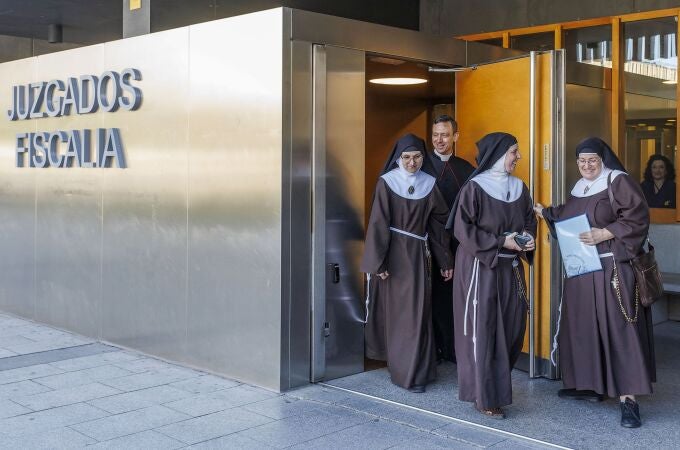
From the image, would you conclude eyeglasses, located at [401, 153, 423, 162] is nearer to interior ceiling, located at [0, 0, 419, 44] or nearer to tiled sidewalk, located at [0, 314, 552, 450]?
tiled sidewalk, located at [0, 314, 552, 450]

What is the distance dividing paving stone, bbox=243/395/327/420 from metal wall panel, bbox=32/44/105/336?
8.66ft

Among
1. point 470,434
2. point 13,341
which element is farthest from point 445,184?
point 13,341

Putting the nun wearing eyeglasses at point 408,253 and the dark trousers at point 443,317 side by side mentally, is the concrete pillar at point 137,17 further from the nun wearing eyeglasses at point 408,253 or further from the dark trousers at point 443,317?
the dark trousers at point 443,317

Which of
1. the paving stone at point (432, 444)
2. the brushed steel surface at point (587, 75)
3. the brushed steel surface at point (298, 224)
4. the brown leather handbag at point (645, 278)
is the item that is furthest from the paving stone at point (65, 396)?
the brushed steel surface at point (587, 75)

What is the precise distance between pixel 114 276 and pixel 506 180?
3.71 meters

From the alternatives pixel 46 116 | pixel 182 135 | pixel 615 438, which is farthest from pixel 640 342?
pixel 46 116

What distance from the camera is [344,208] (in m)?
6.30

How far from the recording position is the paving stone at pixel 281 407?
550 centimetres

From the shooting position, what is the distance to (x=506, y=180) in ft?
18.2

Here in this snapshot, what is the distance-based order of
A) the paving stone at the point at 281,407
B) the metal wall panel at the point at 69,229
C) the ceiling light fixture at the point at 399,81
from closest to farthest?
the paving stone at the point at 281,407 < the metal wall panel at the point at 69,229 < the ceiling light fixture at the point at 399,81

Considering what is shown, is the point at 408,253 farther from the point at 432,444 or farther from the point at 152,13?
the point at 152,13

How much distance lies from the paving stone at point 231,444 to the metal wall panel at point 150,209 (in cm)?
194

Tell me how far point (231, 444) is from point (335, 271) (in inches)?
68.9

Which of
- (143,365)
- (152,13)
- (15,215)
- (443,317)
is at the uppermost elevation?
(152,13)
